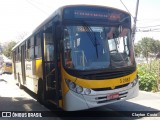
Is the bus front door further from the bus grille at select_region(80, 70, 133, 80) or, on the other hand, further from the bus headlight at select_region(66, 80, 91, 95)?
the bus grille at select_region(80, 70, 133, 80)

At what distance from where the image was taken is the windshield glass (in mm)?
8109

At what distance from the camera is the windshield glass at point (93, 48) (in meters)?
8.11

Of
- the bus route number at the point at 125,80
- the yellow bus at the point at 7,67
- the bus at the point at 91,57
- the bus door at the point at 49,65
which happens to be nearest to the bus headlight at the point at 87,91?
the bus at the point at 91,57

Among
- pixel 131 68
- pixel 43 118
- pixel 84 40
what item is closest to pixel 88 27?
pixel 84 40

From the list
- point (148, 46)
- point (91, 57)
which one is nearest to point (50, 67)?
point (91, 57)

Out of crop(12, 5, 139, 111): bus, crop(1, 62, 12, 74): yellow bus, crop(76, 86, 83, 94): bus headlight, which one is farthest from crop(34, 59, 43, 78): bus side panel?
crop(1, 62, 12, 74): yellow bus

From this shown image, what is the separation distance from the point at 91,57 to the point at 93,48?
0.29 metres

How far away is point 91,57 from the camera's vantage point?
8203 mm

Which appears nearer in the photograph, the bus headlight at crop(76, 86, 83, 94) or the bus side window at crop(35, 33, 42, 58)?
the bus headlight at crop(76, 86, 83, 94)

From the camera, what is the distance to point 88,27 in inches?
331

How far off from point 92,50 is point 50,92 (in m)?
2.35

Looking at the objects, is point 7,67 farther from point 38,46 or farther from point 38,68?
point 38,68

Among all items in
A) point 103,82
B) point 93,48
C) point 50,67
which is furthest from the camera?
point 50,67

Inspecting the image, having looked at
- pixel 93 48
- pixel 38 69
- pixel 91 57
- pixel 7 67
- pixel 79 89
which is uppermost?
pixel 93 48
